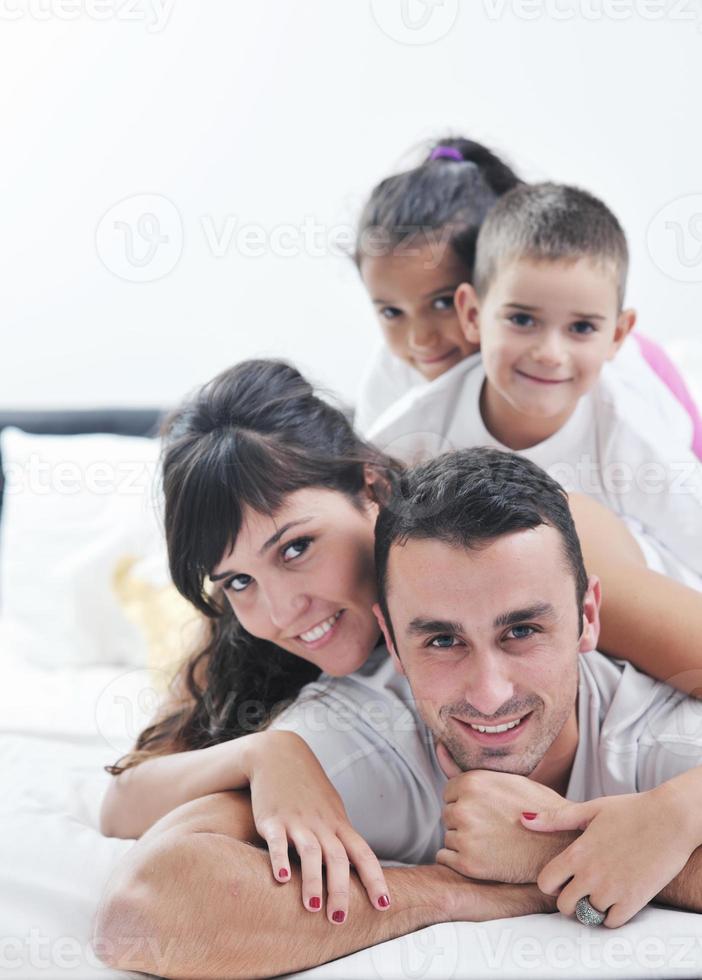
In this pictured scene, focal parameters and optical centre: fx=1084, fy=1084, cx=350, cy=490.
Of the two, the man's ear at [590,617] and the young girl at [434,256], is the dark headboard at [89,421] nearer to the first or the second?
the young girl at [434,256]

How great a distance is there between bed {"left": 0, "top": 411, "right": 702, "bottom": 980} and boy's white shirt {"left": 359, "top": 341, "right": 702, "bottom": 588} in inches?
20.6

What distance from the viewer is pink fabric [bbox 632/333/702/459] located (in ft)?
7.06

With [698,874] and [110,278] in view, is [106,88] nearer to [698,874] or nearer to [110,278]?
[110,278]

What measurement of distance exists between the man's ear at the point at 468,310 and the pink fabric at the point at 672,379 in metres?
0.53

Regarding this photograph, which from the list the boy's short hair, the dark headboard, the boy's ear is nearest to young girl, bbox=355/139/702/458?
the boy's short hair

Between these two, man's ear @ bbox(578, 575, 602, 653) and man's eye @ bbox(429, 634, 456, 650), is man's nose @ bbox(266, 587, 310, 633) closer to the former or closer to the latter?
man's eye @ bbox(429, 634, 456, 650)

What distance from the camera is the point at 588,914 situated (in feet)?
3.90

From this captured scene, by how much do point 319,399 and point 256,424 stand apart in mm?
152

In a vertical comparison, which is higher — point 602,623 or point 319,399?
point 319,399

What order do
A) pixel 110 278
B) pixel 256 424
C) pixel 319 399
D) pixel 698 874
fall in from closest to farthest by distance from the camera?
pixel 698 874 → pixel 256 424 → pixel 319 399 → pixel 110 278

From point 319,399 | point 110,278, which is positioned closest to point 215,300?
point 110,278

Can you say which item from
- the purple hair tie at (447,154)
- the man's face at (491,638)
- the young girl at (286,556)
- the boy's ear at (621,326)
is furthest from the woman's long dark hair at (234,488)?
the purple hair tie at (447,154)

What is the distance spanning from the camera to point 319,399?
5.40 ft

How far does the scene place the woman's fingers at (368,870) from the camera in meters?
1.22
